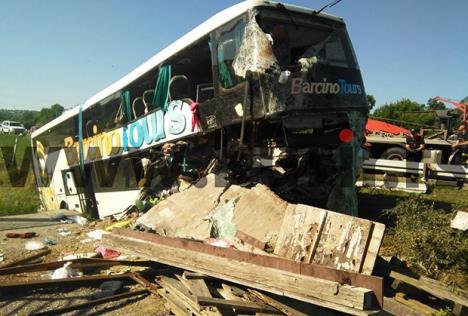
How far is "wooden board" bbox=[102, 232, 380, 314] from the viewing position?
2.96 m

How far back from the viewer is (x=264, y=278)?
137 inches

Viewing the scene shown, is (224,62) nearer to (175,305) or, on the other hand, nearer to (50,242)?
(175,305)

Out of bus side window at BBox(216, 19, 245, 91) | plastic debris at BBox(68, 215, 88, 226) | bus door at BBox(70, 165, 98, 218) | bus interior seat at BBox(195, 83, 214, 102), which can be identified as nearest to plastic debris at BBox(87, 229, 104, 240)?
plastic debris at BBox(68, 215, 88, 226)

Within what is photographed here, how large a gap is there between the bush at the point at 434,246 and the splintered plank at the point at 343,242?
121cm

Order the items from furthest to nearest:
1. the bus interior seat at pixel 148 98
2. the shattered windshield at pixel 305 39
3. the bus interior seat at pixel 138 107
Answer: the bus interior seat at pixel 138 107 < the bus interior seat at pixel 148 98 < the shattered windshield at pixel 305 39

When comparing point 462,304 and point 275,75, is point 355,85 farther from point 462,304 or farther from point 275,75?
point 462,304

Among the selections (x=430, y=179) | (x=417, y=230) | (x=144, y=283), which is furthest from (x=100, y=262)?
(x=430, y=179)

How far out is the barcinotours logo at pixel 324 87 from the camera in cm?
454

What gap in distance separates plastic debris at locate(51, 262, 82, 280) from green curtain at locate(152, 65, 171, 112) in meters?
2.95

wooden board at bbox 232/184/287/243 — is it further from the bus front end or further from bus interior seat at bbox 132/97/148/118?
bus interior seat at bbox 132/97/148/118

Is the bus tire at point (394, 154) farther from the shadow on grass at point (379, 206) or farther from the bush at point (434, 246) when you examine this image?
the bush at point (434, 246)

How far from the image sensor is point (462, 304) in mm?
3195

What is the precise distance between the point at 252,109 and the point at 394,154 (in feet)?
27.3

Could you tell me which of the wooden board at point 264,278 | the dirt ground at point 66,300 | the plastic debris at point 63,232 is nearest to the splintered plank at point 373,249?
the wooden board at point 264,278
